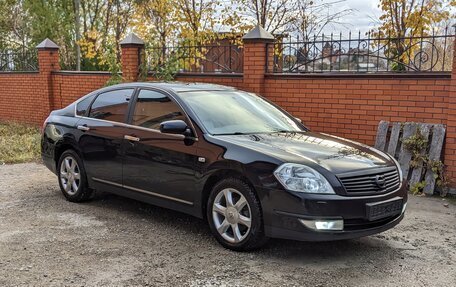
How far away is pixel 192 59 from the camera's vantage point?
10.0 metres

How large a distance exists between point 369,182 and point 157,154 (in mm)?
2114

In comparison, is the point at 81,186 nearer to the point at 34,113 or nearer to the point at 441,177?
the point at 441,177

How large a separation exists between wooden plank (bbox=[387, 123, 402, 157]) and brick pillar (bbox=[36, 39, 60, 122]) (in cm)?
894

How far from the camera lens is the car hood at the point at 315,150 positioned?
4.14m

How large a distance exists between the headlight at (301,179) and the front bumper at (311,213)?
59 millimetres

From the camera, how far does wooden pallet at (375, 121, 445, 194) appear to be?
6.59 m

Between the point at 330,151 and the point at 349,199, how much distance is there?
64 centimetres

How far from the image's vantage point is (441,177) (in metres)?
6.54

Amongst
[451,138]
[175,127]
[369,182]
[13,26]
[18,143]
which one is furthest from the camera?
[13,26]

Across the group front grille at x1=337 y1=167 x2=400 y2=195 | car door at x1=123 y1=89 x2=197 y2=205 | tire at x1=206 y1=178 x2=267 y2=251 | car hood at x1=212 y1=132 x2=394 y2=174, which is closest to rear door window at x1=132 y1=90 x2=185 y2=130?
car door at x1=123 y1=89 x2=197 y2=205

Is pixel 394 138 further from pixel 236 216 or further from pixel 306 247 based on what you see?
pixel 236 216

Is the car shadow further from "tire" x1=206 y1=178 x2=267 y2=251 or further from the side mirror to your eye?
the side mirror

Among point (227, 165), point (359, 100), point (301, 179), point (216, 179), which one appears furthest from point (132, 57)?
point (301, 179)

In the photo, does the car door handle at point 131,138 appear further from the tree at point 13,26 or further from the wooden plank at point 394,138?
the tree at point 13,26
